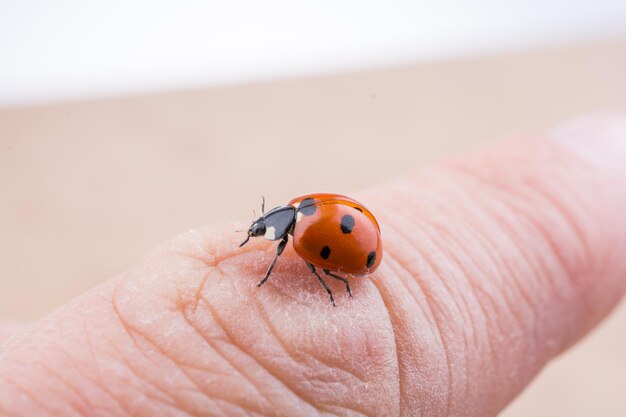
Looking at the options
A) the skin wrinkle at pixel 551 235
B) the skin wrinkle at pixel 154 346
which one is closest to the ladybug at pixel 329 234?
the skin wrinkle at pixel 154 346

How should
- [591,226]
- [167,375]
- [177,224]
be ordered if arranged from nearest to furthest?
[167,375] → [591,226] → [177,224]

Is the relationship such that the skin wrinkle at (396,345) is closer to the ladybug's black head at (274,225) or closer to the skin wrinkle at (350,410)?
the skin wrinkle at (350,410)

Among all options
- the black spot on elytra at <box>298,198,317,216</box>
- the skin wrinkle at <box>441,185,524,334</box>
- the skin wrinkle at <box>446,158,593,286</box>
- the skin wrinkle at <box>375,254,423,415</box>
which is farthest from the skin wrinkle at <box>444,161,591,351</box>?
the black spot on elytra at <box>298,198,317,216</box>

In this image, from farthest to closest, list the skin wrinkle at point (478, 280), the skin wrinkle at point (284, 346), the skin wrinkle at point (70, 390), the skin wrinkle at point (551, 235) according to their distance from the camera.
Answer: the skin wrinkle at point (551, 235) < the skin wrinkle at point (478, 280) < the skin wrinkle at point (284, 346) < the skin wrinkle at point (70, 390)

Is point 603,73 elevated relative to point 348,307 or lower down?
elevated

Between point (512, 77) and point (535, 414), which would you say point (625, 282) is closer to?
point (535, 414)

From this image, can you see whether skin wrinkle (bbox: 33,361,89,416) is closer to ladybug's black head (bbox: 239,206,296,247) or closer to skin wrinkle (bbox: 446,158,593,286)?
ladybug's black head (bbox: 239,206,296,247)

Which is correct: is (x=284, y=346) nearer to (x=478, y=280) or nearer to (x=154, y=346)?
(x=154, y=346)

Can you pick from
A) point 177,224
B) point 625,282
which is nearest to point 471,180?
point 625,282
